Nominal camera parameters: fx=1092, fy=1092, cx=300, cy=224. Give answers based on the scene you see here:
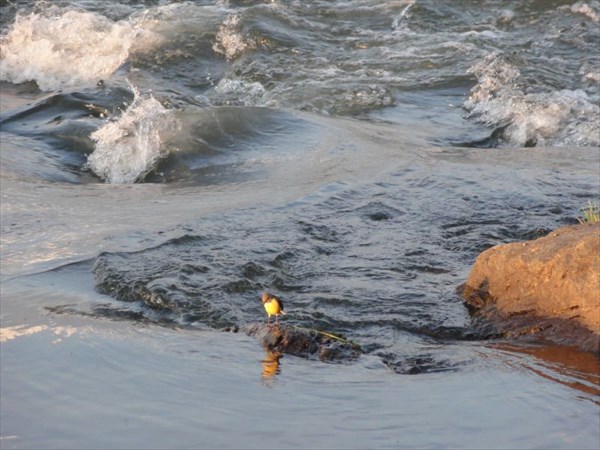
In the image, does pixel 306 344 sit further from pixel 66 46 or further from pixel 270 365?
pixel 66 46

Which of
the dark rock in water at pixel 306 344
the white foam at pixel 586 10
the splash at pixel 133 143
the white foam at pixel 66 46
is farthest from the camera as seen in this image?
the white foam at pixel 586 10

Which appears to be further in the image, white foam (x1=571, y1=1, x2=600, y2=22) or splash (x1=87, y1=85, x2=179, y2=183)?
white foam (x1=571, y1=1, x2=600, y2=22)

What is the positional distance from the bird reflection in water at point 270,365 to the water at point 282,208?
2 cm

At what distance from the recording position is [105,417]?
3.95m

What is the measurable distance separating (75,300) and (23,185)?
2419mm

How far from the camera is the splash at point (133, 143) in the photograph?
27.3 ft

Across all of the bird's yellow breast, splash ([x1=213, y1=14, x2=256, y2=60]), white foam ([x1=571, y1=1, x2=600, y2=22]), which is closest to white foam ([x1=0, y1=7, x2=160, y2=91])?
splash ([x1=213, y1=14, x2=256, y2=60])

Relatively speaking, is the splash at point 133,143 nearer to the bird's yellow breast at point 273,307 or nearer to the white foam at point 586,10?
the bird's yellow breast at point 273,307

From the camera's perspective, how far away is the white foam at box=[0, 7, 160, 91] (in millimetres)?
11312

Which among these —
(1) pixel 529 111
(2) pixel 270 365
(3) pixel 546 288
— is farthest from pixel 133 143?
(3) pixel 546 288

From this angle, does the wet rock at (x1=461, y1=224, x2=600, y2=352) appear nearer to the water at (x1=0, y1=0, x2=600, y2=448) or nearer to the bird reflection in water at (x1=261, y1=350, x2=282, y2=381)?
the water at (x1=0, y1=0, x2=600, y2=448)

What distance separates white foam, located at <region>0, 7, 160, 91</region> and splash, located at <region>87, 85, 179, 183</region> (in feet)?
6.79

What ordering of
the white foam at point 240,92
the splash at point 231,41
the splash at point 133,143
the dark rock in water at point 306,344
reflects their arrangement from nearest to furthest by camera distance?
the dark rock in water at point 306,344, the splash at point 133,143, the white foam at point 240,92, the splash at point 231,41

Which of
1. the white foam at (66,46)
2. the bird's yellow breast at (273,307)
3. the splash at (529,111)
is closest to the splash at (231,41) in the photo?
the white foam at (66,46)
